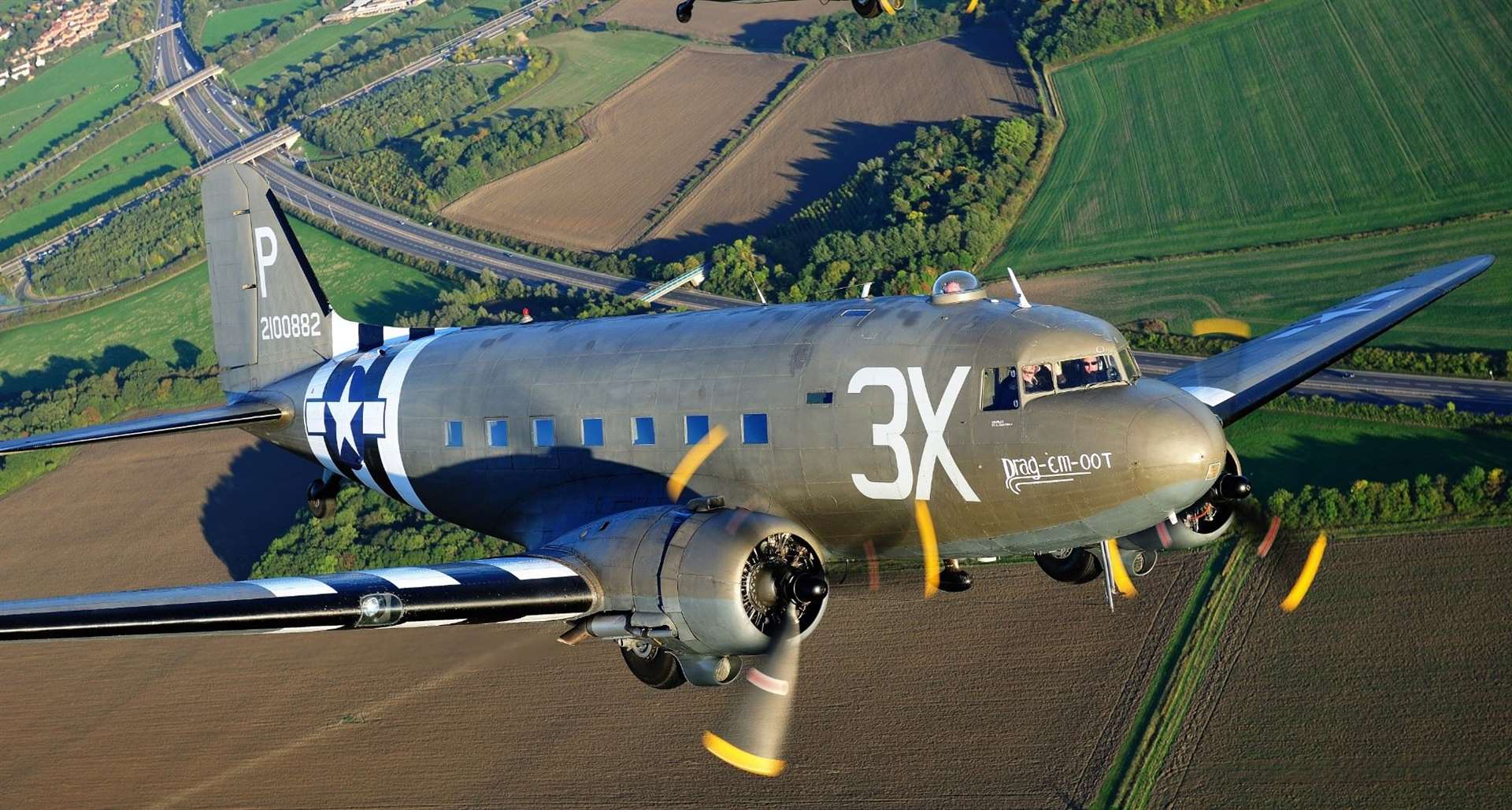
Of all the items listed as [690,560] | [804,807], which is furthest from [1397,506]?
[690,560]

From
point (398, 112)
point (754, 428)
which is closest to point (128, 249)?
point (398, 112)

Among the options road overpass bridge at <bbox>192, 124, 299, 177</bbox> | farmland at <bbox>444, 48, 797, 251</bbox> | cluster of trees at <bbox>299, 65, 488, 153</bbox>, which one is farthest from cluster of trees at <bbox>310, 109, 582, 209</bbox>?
road overpass bridge at <bbox>192, 124, 299, 177</bbox>

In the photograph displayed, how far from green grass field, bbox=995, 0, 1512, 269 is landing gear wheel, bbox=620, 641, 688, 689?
49722 millimetres

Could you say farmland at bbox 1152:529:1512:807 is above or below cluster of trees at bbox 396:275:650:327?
below

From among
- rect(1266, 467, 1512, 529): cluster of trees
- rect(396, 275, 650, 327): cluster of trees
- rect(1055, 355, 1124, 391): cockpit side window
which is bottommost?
rect(1266, 467, 1512, 529): cluster of trees

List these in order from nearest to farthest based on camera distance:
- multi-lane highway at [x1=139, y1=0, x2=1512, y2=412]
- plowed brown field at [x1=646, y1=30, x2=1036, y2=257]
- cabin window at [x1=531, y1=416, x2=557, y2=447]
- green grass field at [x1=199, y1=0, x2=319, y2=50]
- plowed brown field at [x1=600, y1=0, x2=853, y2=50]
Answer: cabin window at [x1=531, y1=416, x2=557, y2=447] < multi-lane highway at [x1=139, y1=0, x2=1512, y2=412] < plowed brown field at [x1=646, y1=30, x2=1036, y2=257] < plowed brown field at [x1=600, y1=0, x2=853, y2=50] < green grass field at [x1=199, y1=0, x2=319, y2=50]

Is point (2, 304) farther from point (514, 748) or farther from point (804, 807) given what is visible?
point (804, 807)

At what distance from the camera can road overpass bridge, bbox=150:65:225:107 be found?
13450 centimetres

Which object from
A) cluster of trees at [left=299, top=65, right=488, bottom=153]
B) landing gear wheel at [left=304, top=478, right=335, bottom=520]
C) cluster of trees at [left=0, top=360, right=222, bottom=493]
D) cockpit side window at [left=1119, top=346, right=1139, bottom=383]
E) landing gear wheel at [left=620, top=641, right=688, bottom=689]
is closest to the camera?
cockpit side window at [left=1119, top=346, right=1139, bottom=383]

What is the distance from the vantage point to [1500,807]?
1099 inches

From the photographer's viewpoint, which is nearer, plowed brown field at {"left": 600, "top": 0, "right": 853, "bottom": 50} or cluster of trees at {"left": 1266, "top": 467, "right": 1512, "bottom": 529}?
cluster of trees at {"left": 1266, "top": 467, "right": 1512, "bottom": 529}

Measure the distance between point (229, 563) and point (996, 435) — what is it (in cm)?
4423

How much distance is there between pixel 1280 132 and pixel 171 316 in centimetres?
7592

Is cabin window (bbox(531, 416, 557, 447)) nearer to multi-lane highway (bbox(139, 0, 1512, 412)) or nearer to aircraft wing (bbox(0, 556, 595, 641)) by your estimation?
aircraft wing (bbox(0, 556, 595, 641))
